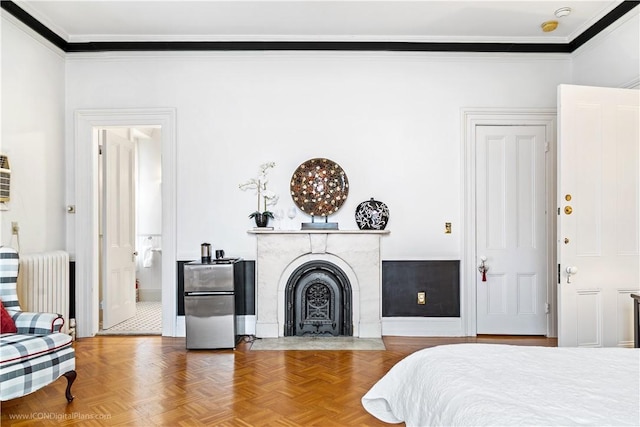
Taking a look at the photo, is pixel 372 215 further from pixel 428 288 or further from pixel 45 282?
pixel 45 282

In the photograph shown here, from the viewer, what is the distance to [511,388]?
4.55ft

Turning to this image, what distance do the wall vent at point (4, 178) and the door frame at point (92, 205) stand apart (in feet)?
2.73

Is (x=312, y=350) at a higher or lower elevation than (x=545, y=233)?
lower

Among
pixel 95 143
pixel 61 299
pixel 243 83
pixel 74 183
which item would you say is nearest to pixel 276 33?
pixel 243 83

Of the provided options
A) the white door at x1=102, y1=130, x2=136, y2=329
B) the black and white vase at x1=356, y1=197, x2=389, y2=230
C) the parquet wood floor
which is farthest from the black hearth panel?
the white door at x1=102, y1=130, x2=136, y2=329

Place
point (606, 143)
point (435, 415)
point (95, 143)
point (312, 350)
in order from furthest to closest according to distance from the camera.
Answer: point (95, 143), point (312, 350), point (606, 143), point (435, 415)

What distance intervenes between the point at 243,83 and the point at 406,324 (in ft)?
9.76

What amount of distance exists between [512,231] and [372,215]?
1.45 m

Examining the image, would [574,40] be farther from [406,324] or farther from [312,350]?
[312,350]

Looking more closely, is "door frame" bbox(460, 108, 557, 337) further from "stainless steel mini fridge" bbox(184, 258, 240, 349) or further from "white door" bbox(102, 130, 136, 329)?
"white door" bbox(102, 130, 136, 329)

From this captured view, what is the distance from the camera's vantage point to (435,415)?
4.79ft

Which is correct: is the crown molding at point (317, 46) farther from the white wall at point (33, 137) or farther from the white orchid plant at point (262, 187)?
the white orchid plant at point (262, 187)

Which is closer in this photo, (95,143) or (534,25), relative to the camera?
(534,25)

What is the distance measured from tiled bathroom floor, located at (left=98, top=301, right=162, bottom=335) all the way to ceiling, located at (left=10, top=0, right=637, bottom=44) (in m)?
3.03
